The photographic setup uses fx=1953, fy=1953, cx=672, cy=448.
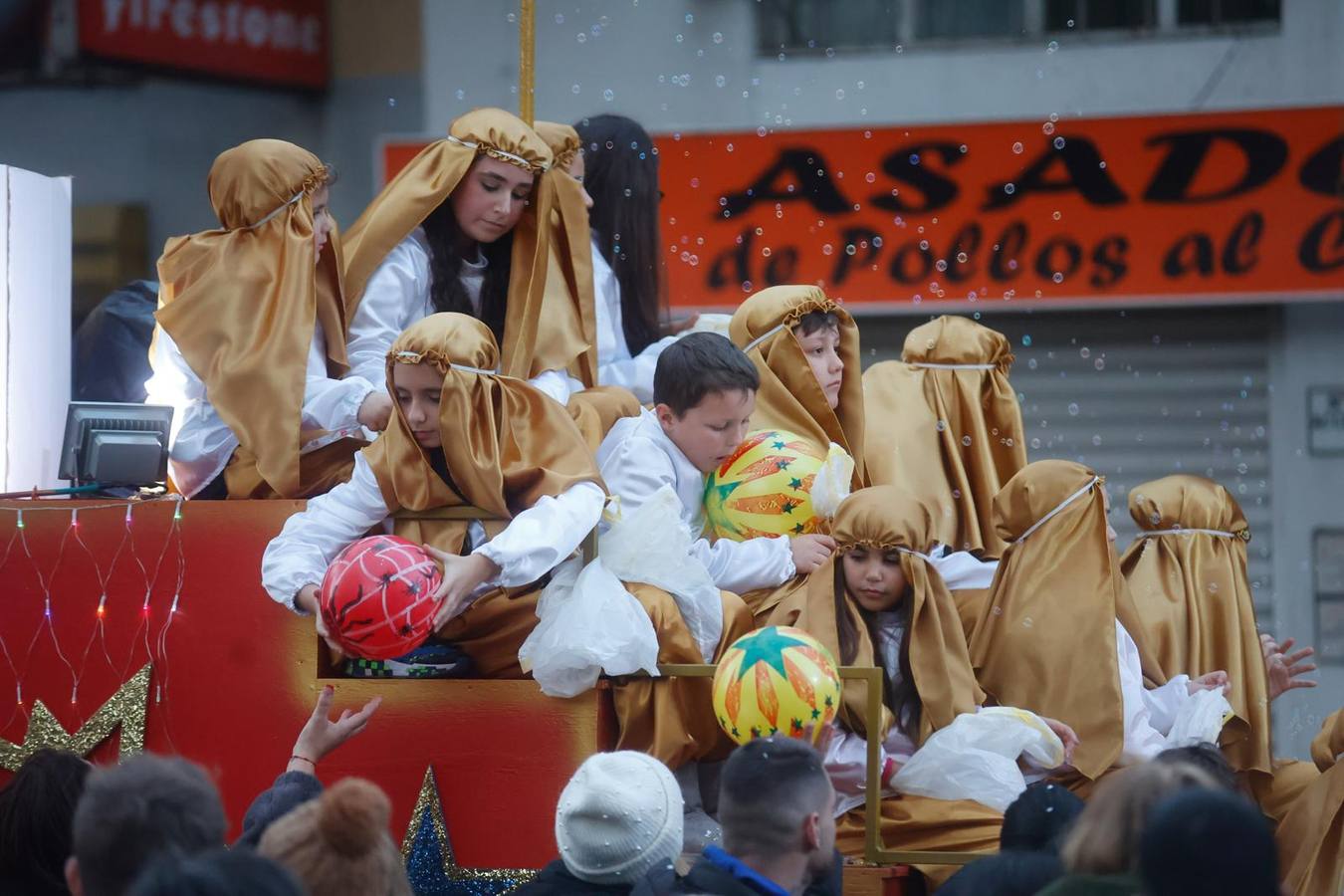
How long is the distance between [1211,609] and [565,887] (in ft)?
8.99

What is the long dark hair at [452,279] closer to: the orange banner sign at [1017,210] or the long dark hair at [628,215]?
the long dark hair at [628,215]

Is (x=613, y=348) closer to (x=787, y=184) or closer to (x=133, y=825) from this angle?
(x=133, y=825)

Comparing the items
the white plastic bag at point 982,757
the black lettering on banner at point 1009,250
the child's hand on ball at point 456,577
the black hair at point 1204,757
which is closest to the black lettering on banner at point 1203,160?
the black lettering on banner at point 1009,250

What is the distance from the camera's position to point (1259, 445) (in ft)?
35.8

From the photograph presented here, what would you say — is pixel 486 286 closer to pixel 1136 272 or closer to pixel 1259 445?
pixel 1136 272

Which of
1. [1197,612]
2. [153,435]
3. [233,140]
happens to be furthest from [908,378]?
[233,140]

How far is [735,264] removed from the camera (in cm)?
1072

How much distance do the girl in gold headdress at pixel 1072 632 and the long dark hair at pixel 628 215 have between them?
1.53 m

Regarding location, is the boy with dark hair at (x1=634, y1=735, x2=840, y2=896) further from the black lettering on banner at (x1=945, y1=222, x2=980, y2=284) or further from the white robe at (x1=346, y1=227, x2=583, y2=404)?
the black lettering on banner at (x1=945, y1=222, x2=980, y2=284)

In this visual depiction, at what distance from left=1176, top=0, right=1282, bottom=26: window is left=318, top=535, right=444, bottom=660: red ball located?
745 cm

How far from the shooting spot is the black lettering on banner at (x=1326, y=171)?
10.2 metres

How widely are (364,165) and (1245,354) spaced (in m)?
5.15

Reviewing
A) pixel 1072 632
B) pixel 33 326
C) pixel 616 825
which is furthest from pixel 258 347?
pixel 1072 632

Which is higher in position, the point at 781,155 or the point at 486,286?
the point at 781,155
